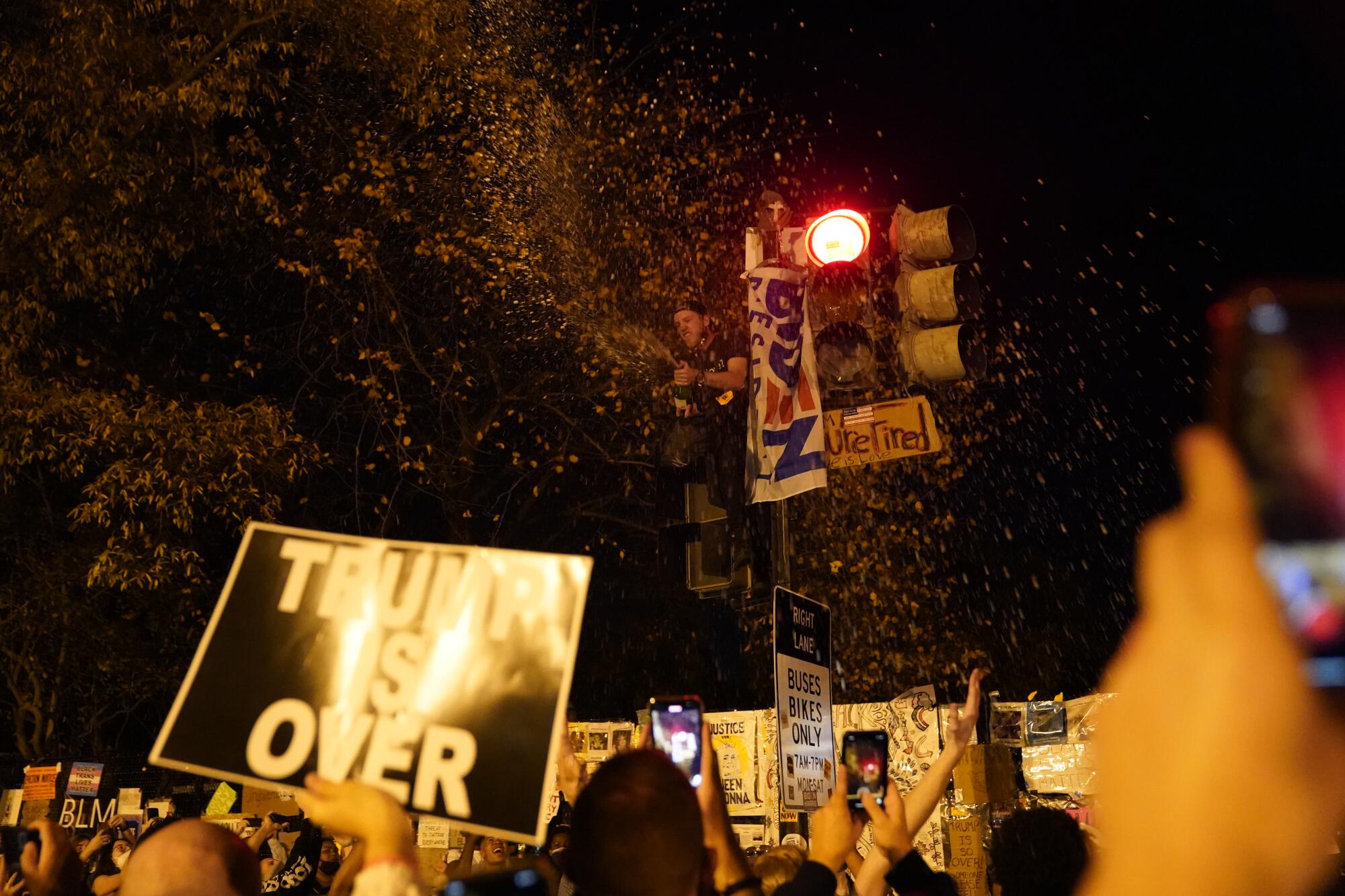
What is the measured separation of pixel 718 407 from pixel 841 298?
1201 mm

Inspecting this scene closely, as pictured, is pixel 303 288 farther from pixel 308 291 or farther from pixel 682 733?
pixel 682 733

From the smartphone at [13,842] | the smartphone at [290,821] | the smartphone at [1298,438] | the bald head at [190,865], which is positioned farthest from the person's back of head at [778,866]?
the smartphone at [290,821]

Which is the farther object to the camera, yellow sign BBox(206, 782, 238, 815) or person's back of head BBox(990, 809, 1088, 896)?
yellow sign BBox(206, 782, 238, 815)

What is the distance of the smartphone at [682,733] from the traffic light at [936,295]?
3.41m

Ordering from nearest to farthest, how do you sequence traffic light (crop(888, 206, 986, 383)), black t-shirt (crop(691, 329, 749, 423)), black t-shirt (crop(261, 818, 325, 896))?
traffic light (crop(888, 206, 986, 383))
black t-shirt (crop(261, 818, 325, 896))
black t-shirt (crop(691, 329, 749, 423))

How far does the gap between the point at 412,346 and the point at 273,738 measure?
1328 centimetres

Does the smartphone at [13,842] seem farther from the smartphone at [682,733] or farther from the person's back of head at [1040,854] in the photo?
the person's back of head at [1040,854]

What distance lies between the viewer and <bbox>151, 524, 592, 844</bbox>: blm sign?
2.55 m

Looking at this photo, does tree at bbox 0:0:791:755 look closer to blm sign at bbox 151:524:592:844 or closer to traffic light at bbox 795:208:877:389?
traffic light at bbox 795:208:877:389

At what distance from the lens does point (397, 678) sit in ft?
8.67

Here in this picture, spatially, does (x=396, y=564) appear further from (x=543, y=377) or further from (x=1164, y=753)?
(x=543, y=377)

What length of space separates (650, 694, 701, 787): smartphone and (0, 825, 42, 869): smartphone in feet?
7.08

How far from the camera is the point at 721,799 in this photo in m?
3.77

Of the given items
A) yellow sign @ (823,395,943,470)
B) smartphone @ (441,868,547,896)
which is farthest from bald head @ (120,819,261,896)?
yellow sign @ (823,395,943,470)
